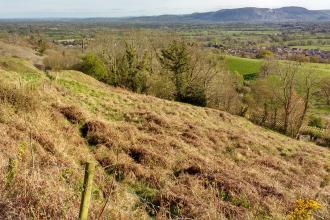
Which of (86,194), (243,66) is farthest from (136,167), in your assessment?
(243,66)

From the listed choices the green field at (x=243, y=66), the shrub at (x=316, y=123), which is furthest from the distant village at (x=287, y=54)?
the shrub at (x=316, y=123)

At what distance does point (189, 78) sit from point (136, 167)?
37.6 metres

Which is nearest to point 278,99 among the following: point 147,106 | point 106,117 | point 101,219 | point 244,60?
point 147,106

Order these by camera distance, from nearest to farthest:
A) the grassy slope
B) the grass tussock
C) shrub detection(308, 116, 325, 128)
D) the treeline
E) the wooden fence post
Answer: the wooden fence post → the grassy slope → the grass tussock → the treeline → shrub detection(308, 116, 325, 128)

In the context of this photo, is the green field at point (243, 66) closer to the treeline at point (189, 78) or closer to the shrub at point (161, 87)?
the treeline at point (189, 78)

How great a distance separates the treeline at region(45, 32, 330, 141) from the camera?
44000mm

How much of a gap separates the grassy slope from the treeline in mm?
21168

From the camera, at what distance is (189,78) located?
159 ft

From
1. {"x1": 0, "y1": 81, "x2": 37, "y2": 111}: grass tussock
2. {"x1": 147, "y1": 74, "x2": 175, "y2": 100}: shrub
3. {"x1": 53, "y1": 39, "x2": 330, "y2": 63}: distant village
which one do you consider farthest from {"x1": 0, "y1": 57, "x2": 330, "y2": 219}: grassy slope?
{"x1": 53, "y1": 39, "x2": 330, "y2": 63}: distant village

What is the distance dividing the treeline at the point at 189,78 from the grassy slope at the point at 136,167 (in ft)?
69.4

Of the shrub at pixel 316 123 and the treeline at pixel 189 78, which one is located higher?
the treeline at pixel 189 78

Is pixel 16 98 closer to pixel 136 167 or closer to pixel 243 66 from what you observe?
pixel 136 167

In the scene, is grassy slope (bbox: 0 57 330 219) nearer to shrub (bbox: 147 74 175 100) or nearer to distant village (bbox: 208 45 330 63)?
shrub (bbox: 147 74 175 100)

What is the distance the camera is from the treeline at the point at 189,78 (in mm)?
44000
